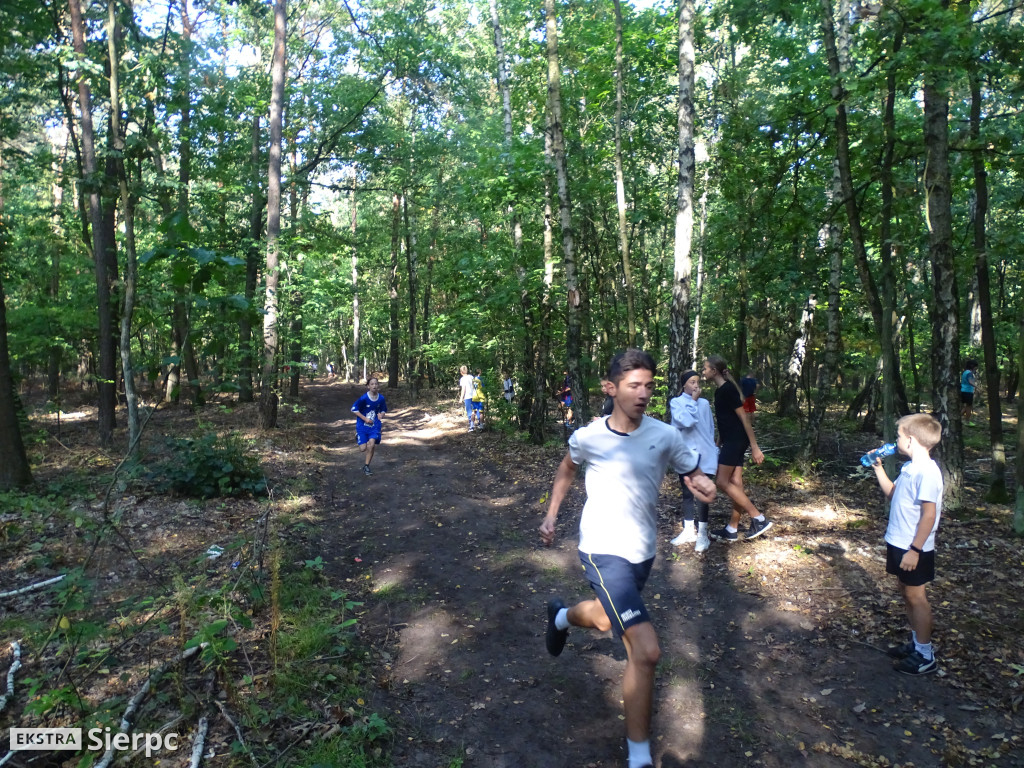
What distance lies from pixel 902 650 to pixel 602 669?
2279 millimetres

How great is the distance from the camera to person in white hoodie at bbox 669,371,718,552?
6477 mm

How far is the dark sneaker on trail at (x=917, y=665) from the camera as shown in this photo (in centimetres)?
444

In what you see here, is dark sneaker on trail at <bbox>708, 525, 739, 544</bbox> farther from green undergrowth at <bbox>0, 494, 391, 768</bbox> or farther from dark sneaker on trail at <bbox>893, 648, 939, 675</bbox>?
green undergrowth at <bbox>0, 494, 391, 768</bbox>

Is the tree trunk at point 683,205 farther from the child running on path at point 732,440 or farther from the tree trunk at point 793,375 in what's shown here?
the tree trunk at point 793,375

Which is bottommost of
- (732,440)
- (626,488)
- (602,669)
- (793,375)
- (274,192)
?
(602,669)

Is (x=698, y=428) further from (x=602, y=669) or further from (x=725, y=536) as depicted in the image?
(x=602, y=669)

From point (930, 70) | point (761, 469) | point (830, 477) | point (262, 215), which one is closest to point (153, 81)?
point (262, 215)

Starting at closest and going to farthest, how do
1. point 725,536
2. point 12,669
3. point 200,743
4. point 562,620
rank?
point 200,743
point 12,669
point 562,620
point 725,536

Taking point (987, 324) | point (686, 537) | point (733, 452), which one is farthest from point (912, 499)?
point (987, 324)

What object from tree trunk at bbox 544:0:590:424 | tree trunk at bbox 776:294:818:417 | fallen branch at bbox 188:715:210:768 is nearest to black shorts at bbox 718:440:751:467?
fallen branch at bbox 188:715:210:768

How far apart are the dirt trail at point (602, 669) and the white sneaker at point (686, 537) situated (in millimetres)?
199

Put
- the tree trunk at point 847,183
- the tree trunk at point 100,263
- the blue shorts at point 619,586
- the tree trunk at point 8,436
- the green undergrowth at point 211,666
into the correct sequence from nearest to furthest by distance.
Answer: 1. the blue shorts at point 619,586
2. the green undergrowth at point 211,666
3. the tree trunk at point 847,183
4. the tree trunk at point 8,436
5. the tree trunk at point 100,263

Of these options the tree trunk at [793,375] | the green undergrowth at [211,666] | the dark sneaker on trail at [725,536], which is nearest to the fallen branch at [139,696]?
the green undergrowth at [211,666]

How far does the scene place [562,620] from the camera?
4.22 meters
